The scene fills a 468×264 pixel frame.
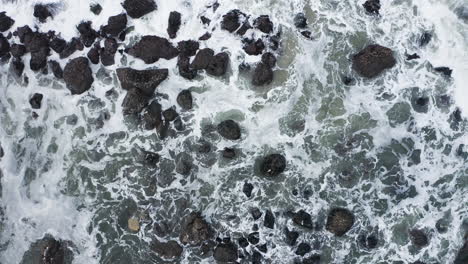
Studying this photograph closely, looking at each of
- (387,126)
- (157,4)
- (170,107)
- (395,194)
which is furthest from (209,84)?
(395,194)

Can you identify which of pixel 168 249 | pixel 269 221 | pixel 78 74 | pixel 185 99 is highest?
pixel 185 99

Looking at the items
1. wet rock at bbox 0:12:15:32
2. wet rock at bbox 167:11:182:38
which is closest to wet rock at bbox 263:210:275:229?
wet rock at bbox 167:11:182:38

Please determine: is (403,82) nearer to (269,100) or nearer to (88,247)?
(269,100)

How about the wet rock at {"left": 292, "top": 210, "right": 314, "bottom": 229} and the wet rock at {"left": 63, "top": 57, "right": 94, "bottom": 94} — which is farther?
the wet rock at {"left": 63, "top": 57, "right": 94, "bottom": 94}

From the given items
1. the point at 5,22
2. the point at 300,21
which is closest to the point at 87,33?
the point at 5,22

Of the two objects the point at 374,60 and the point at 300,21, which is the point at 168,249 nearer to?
the point at 300,21

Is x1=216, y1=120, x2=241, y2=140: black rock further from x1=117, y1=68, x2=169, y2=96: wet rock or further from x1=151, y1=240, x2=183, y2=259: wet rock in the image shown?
x1=151, y1=240, x2=183, y2=259: wet rock
